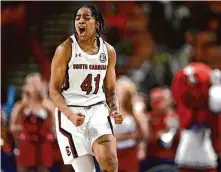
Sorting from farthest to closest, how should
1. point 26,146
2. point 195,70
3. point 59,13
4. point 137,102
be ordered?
point 59,13
point 137,102
point 26,146
point 195,70

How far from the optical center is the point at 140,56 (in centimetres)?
1681

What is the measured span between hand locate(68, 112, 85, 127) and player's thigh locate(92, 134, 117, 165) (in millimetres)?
329

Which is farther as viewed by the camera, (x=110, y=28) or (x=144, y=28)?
(x=144, y=28)

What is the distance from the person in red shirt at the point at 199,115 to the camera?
9203 mm

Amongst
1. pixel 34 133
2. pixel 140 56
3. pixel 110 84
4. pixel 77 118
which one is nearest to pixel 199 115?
pixel 110 84

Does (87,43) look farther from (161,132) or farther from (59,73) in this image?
(161,132)

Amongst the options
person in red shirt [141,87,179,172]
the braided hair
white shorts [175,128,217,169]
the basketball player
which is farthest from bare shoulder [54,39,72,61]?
person in red shirt [141,87,179,172]

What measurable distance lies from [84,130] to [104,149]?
0.30 meters

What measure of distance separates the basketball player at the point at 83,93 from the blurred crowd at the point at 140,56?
3.90 metres

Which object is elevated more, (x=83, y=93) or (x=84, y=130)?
(x=83, y=93)

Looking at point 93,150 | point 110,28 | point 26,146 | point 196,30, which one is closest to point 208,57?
point 196,30

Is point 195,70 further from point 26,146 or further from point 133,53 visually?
point 133,53

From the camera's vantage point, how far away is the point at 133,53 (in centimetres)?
1675

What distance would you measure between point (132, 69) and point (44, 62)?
1.74 m
